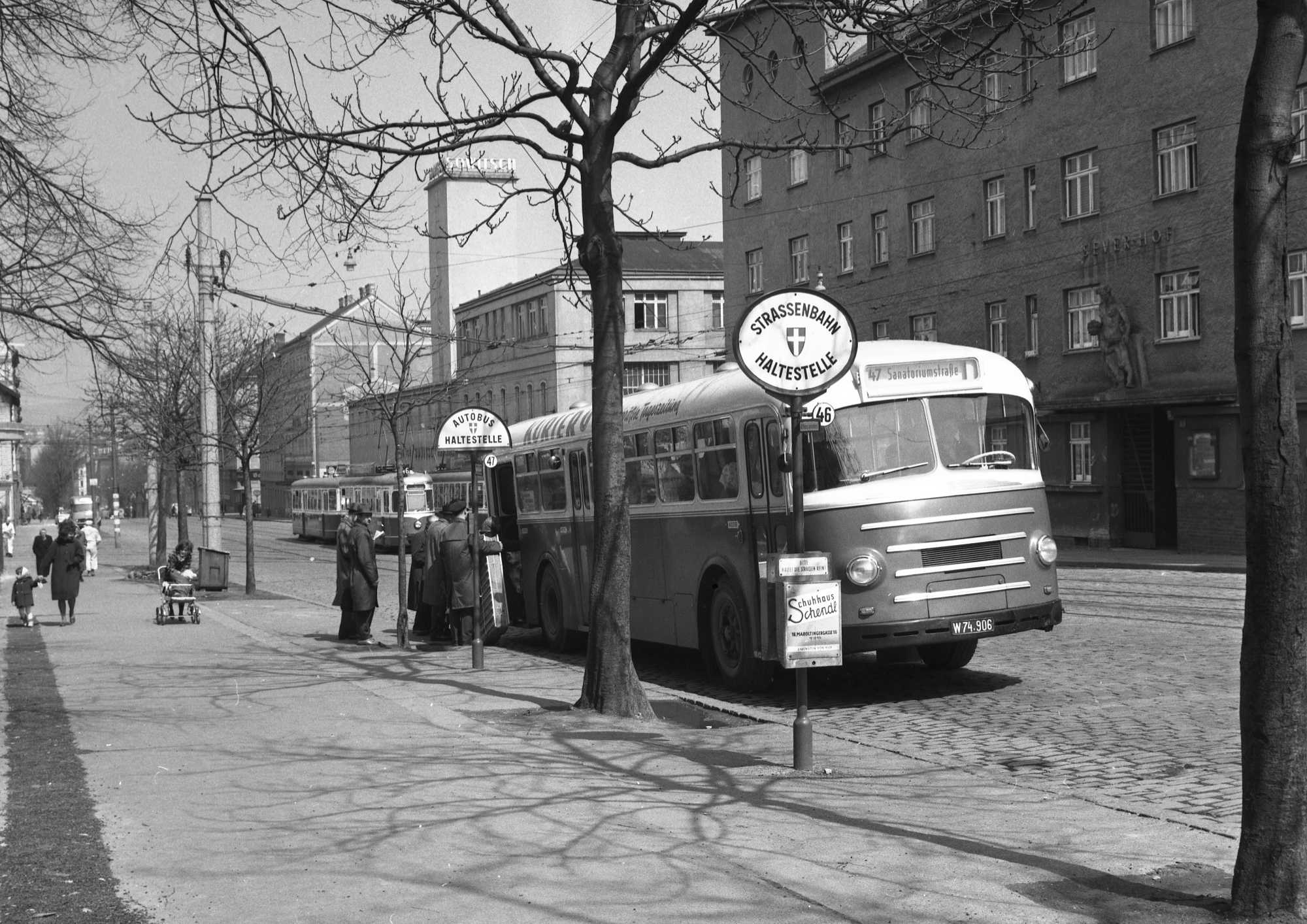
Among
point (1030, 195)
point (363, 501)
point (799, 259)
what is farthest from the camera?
point (363, 501)

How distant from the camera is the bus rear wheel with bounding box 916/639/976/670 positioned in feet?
45.5

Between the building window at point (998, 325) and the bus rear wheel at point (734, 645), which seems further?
the building window at point (998, 325)

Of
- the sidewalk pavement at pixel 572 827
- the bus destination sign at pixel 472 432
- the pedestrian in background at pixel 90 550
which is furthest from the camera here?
the pedestrian in background at pixel 90 550

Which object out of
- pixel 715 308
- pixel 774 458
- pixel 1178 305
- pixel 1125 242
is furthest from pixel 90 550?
pixel 715 308

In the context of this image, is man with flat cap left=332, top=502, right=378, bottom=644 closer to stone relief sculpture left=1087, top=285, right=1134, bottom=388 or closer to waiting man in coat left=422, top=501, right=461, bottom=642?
waiting man in coat left=422, top=501, right=461, bottom=642

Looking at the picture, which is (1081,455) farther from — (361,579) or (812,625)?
(812,625)

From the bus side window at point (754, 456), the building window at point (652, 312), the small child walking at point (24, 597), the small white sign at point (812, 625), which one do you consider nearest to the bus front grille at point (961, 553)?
the bus side window at point (754, 456)

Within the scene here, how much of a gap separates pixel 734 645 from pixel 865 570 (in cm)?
210

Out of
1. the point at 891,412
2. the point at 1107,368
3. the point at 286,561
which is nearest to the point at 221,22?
the point at 891,412

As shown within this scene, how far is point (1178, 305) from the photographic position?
3381 centimetres

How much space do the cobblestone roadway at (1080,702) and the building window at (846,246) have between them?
2818 centimetres

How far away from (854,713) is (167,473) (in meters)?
35.2

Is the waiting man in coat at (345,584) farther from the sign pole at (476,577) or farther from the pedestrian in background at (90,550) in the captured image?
the pedestrian in background at (90,550)

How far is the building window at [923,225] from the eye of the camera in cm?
4288
